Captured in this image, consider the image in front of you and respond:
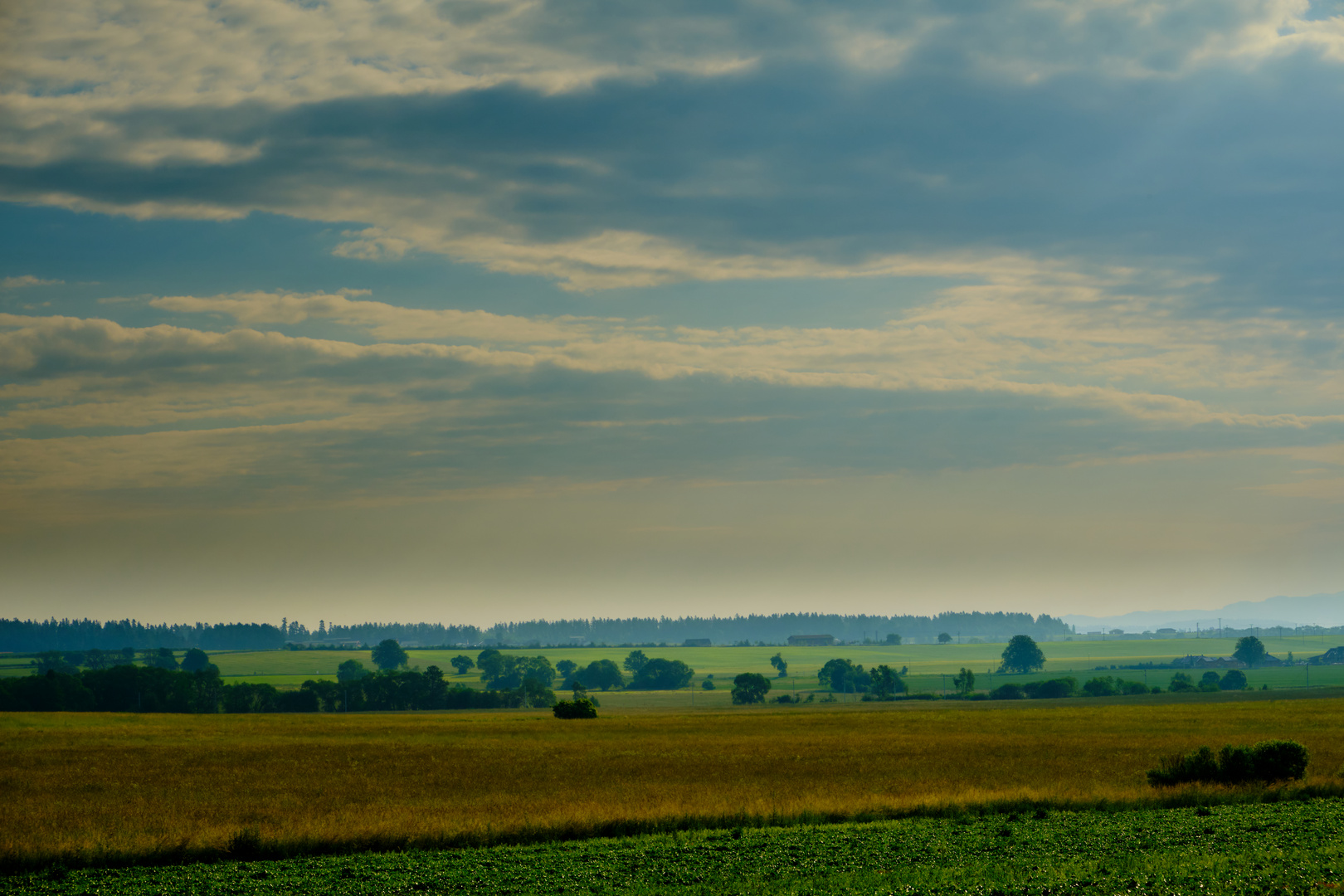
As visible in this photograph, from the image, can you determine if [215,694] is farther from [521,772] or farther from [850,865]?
[850,865]

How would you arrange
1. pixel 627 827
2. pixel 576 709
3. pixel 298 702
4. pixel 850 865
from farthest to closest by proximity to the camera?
pixel 298 702, pixel 576 709, pixel 627 827, pixel 850 865

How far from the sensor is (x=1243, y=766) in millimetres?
40312

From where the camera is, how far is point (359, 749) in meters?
74.4

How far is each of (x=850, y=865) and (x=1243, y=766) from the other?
23.2 m

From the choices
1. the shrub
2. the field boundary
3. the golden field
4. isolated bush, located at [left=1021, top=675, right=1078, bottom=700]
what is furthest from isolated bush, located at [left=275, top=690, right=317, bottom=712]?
the field boundary

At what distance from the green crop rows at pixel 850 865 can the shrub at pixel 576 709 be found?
88701 mm

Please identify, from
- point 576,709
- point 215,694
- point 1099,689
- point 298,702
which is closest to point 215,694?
point 215,694

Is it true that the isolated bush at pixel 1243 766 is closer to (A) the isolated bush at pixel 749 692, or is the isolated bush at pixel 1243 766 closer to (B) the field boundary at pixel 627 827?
(B) the field boundary at pixel 627 827

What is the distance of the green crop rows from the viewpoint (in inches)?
902

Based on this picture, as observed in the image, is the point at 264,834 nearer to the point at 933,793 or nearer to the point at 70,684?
the point at 933,793

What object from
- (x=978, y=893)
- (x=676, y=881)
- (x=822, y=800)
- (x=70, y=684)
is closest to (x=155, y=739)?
(x=822, y=800)

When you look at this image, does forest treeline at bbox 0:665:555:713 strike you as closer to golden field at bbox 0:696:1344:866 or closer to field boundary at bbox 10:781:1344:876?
golden field at bbox 0:696:1344:866

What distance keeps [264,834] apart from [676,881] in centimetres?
1471

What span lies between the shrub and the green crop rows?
88.7 metres
